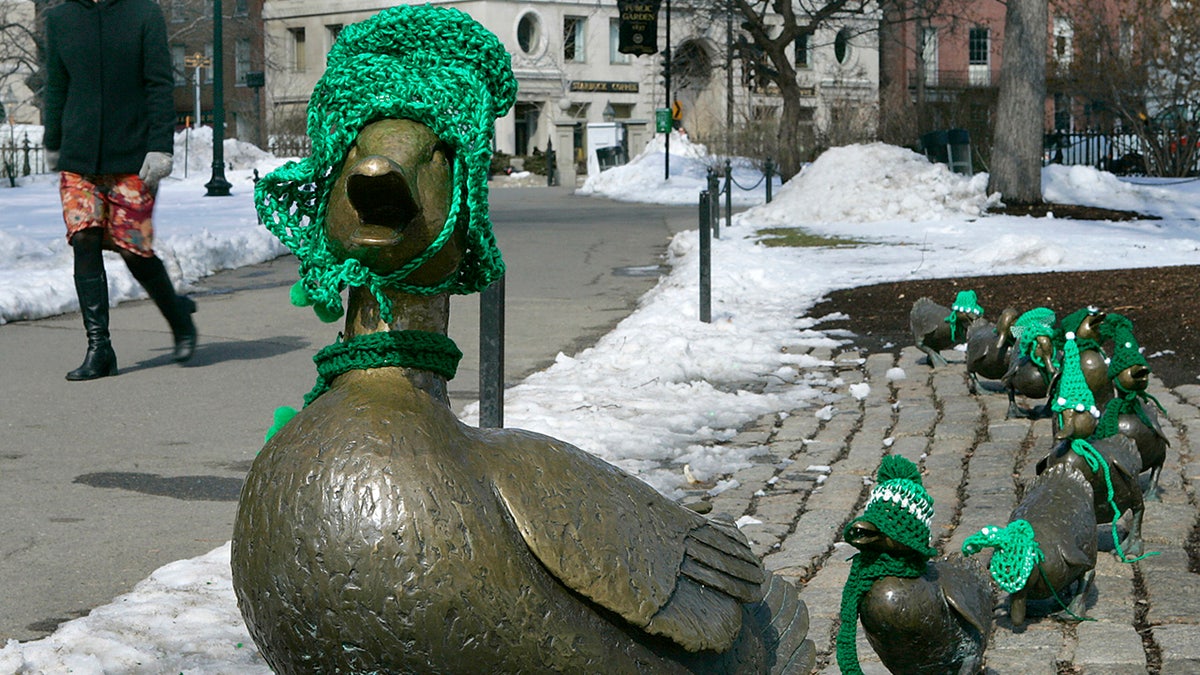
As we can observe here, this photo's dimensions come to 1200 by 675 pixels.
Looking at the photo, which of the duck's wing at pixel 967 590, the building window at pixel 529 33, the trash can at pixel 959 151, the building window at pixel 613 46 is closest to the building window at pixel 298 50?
the building window at pixel 529 33

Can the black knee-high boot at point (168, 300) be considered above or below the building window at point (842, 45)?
below

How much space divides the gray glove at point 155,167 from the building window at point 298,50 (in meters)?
53.9

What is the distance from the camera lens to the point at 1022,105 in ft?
65.5

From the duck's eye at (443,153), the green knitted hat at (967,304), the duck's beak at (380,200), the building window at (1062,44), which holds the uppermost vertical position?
the building window at (1062,44)

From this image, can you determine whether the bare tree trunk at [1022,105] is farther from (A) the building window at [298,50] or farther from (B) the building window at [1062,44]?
(A) the building window at [298,50]

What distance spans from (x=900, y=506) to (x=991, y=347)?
4.47 meters

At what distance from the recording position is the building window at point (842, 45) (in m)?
38.1

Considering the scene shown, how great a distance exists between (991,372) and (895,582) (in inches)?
174

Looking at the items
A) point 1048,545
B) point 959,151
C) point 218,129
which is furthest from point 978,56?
point 1048,545

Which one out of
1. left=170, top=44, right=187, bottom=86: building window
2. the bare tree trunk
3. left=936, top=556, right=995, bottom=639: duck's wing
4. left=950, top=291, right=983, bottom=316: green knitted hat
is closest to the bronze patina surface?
left=936, top=556, right=995, bottom=639: duck's wing

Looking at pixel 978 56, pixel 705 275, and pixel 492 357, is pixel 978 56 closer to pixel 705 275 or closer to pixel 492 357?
pixel 705 275

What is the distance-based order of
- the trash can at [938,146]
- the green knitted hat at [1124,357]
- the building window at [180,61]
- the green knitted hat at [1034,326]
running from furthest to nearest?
the building window at [180,61] → the trash can at [938,146] → the green knitted hat at [1034,326] → the green knitted hat at [1124,357]

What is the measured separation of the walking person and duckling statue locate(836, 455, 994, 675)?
555 centimetres

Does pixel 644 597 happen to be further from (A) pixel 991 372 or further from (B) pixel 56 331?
(B) pixel 56 331
